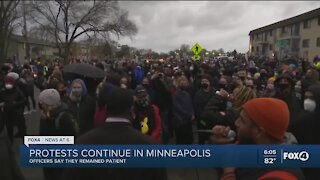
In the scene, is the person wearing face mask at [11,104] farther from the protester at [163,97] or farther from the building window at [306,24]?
the building window at [306,24]

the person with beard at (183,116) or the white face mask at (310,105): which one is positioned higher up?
the white face mask at (310,105)

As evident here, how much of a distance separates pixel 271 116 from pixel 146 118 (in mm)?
3236

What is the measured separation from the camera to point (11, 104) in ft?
25.7

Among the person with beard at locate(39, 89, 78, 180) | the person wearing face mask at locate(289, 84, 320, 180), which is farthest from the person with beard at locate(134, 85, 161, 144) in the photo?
the person wearing face mask at locate(289, 84, 320, 180)

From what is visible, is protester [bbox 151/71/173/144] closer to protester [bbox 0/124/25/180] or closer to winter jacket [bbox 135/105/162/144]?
→ winter jacket [bbox 135/105/162/144]

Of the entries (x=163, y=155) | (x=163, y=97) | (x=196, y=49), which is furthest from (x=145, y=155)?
(x=196, y=49)

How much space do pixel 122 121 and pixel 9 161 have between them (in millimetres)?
1463

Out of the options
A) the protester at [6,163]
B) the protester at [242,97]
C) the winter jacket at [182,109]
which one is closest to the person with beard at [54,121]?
the protester at [6,163]

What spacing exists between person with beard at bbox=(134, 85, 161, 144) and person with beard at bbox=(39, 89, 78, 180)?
38.4 inches

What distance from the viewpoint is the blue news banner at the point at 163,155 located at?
295 cm

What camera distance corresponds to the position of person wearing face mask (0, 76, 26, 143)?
7840 mm

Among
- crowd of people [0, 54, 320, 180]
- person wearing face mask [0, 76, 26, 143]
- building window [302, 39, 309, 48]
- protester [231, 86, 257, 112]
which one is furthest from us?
building window [302, 39, 309, 48]

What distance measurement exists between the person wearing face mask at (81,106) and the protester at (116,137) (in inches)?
93.6

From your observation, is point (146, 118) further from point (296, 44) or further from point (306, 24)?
point (296, 44)
